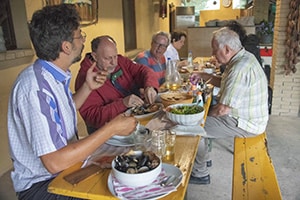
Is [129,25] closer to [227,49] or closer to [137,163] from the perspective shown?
[227,49]

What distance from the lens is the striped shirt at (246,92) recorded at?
1775 mm

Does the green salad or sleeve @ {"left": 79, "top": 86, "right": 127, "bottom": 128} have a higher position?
the green salad

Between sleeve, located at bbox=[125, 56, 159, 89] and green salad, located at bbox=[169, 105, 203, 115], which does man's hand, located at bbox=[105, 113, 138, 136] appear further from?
sleeve, located at bbox=[125, 56, 159, 89]

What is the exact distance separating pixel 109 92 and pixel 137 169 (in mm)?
963

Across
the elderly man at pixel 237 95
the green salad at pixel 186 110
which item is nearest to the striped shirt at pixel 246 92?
the elderly man at pixel 237 95

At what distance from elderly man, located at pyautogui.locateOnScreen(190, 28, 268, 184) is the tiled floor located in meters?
0.30

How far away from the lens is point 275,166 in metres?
2.39

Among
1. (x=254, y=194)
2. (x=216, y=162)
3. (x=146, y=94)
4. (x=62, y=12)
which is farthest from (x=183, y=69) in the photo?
(x=62, y=12)

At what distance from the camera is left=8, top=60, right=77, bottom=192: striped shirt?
3.08ft

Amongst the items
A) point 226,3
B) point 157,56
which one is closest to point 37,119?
point 157,56

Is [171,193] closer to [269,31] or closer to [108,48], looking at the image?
[108,48]

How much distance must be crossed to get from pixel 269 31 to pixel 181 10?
12.8 feet

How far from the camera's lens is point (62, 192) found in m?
0.92

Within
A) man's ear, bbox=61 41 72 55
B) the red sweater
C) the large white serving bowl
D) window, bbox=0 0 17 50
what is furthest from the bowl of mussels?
window, bbox=0 0 17 50
